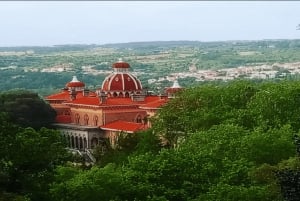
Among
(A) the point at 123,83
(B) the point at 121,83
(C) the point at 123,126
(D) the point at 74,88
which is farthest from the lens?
(D) the point at 74,88

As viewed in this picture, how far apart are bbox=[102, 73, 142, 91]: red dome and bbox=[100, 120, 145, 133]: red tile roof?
4.87m

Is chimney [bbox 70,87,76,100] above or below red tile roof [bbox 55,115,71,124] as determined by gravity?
above

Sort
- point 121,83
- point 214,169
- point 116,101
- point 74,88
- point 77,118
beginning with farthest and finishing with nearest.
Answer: point 74,88 < point 77,118 < point 121,83 < point 116,101 < point 214,169

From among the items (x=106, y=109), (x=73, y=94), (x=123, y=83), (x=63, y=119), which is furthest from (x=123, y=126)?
(x=73, y=94)

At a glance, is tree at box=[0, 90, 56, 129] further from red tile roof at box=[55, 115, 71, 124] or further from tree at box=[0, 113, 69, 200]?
tree at box=[0, 113, 69, 200]

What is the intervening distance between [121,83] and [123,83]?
27 cm

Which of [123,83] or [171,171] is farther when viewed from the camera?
[123,83]

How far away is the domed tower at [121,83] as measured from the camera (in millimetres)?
72250

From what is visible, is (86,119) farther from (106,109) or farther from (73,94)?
(73,94)

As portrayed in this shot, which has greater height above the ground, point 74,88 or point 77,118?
point 74,88

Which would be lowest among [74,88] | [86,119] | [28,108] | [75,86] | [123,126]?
[86,119]

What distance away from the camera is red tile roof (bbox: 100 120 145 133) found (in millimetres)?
61844

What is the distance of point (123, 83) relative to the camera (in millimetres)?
72750

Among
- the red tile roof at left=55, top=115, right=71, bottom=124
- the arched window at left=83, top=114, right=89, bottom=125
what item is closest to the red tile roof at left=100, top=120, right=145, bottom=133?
the arched window at left=83, top=114, right=89, bottom=125
